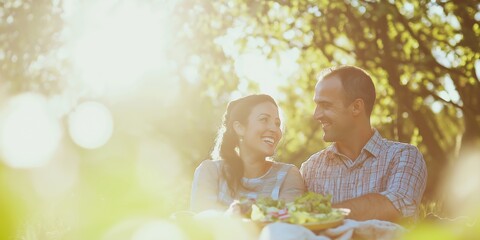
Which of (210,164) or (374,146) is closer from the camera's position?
(374,146)

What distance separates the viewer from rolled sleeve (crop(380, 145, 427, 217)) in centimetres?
507

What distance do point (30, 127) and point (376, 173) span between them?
5224 millimetres

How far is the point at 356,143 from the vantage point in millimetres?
5641

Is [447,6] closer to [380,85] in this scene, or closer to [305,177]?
[380,85]

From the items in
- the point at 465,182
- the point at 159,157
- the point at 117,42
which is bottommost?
the point at 159,157

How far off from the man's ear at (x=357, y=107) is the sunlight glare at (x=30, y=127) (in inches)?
105

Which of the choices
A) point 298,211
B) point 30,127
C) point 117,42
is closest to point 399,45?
point 117,42

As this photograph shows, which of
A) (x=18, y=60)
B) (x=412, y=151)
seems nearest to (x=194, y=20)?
(x=18, y=60)

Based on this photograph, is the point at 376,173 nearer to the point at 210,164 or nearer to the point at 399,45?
the point at 210,164

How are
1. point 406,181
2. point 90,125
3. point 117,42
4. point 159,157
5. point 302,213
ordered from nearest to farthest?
1. point 302,213
2. point 406,181
3. point 117,42
4. point 90,125
5. point 159,157

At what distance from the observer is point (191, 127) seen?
23641 mm

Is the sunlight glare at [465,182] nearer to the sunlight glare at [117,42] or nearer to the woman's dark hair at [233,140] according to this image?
the woman's dark hair at [233,140]

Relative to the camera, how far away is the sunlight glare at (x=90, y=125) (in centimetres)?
1491

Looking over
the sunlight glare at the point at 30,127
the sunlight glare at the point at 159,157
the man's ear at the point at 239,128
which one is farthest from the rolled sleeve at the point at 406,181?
the sunlight glare at the point at 159,157
